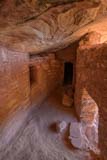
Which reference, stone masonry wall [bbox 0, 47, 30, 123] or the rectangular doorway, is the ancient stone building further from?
the rectangular doorway

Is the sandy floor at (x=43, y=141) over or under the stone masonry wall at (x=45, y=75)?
under

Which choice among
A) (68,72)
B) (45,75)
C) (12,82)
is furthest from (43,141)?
(68,72)

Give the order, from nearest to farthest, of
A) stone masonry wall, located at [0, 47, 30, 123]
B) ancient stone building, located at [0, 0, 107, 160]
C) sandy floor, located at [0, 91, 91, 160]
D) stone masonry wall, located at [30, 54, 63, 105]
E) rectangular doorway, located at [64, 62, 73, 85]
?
1. ancient stone building, located at [0, 0, 107, 160]
2. stone masonry wall, located at [0, 47, 30, 123]
3. sandy floor, located at [0, 91, 91, 160]
4. stone masonry wall, located at [30, 54, 63, 105]
5. rectangular doorway, located at [64, 62, 73, 85]

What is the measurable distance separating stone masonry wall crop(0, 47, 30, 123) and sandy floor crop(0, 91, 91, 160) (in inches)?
24.2

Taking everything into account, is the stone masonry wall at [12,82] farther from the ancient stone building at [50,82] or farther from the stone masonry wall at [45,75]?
the stone masonry wall at [45,75]

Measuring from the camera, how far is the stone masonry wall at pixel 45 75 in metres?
4.52

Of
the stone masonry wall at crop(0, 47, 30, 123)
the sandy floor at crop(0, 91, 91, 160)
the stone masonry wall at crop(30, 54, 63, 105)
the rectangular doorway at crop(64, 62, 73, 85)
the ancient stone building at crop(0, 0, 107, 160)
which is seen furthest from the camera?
the rectangular doorway at crop(64, 62, 73, 85)

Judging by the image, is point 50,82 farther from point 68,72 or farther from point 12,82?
point 12,82

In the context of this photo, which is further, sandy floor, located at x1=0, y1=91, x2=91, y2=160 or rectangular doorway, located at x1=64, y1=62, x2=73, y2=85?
rectangular doorway, located at x1=64, y1=62, x2=73, y2=85

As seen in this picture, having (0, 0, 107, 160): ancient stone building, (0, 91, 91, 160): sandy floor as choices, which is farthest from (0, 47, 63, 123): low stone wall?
(0, 91, 91, 160): sandy floor

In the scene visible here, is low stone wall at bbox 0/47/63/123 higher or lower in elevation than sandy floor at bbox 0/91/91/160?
higher

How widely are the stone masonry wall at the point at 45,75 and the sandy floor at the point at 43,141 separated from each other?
0.49 metres

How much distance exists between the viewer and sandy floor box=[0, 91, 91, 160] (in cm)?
311

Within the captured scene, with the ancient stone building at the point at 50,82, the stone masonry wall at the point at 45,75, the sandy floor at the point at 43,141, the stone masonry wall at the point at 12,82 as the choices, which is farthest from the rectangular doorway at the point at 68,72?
the stone masonry wall at the point at 12,82
